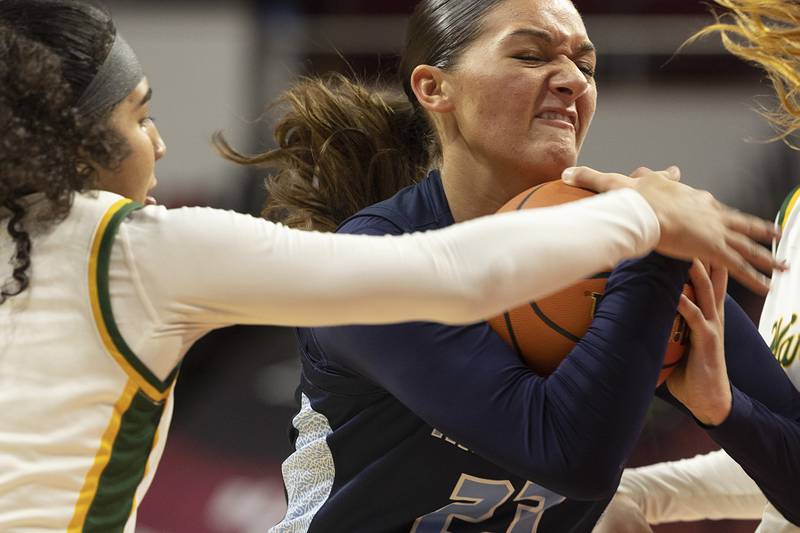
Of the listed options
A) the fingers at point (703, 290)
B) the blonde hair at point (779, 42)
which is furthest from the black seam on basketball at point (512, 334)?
the blonde hair at point (779, 42)

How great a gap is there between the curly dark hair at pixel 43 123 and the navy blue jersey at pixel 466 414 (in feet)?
1.89

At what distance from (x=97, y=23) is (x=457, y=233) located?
0.71 metres

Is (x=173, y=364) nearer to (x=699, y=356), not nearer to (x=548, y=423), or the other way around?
(x=548, y=423)

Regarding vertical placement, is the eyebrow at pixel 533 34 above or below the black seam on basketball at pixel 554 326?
above

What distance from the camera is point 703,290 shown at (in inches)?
84.5

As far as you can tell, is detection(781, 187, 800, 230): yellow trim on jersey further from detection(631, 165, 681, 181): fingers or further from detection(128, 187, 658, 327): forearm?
detection(128, 187, 658, 327): forearm

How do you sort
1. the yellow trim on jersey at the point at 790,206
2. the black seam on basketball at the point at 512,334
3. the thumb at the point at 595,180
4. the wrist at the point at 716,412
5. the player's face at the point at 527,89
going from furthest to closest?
the yellow trim on jersey at the point at 790,206 < the player's face at the point at 527,89 < the wrist at the point at 716,412 < the black seam on basketball at the point at 512,334 < the thumb at the point at 595,180

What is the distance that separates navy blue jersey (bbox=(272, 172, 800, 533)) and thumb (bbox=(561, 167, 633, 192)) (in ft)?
0.46

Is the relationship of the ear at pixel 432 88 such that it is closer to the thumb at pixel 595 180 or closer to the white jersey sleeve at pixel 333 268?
the thumb at pixel 595 180

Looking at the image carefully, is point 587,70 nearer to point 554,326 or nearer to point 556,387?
point 554,326

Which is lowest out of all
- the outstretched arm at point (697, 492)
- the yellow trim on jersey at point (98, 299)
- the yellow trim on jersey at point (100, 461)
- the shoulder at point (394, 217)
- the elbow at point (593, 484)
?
the outstretched arm at point (697, 492)

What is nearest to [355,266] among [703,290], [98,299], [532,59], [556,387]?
[98,299]

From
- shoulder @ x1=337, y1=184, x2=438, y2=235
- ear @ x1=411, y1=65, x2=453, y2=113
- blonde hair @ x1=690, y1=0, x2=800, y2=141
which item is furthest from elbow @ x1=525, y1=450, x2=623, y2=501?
Answer: blonde hair @ x1=690, y1=0, x2=800, y2=141

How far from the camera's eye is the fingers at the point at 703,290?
213 cm
